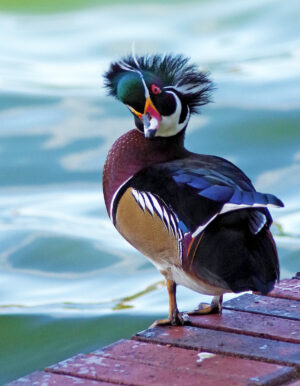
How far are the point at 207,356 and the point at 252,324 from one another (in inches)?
12.3

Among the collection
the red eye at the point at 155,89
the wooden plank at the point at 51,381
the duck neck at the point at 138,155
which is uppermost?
the red eye at the point at 155,89

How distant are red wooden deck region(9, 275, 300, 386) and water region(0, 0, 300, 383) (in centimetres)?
Result: 158

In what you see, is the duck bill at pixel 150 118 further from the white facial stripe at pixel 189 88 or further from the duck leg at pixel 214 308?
the duck leg at pixel 214 308

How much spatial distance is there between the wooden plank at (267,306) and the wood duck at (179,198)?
9cm

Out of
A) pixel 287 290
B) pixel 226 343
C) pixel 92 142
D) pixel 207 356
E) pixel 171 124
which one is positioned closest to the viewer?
pixel 207 356

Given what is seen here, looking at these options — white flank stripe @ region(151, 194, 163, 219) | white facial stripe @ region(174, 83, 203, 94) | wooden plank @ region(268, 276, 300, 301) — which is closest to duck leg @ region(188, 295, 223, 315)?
wooden plank @ region(268, 276, 300, 301)

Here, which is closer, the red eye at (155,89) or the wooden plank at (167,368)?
the wooden plank at (167,368)

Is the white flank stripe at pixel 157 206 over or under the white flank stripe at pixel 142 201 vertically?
under

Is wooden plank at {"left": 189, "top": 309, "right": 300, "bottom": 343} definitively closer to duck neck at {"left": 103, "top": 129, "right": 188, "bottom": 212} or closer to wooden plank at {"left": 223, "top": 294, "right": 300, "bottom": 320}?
wooden plank at {"left": 223, "top": 294, "right": 300, "bottom": 320}

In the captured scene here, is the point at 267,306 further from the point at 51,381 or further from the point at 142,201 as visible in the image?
the point at 51,381

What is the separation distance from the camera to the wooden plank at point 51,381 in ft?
9.00

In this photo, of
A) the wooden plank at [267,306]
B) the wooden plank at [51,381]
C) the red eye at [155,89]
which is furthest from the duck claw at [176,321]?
the red eye at [155,89]

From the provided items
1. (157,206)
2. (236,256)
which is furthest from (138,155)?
(236,256)

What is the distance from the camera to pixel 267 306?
3371 mm
